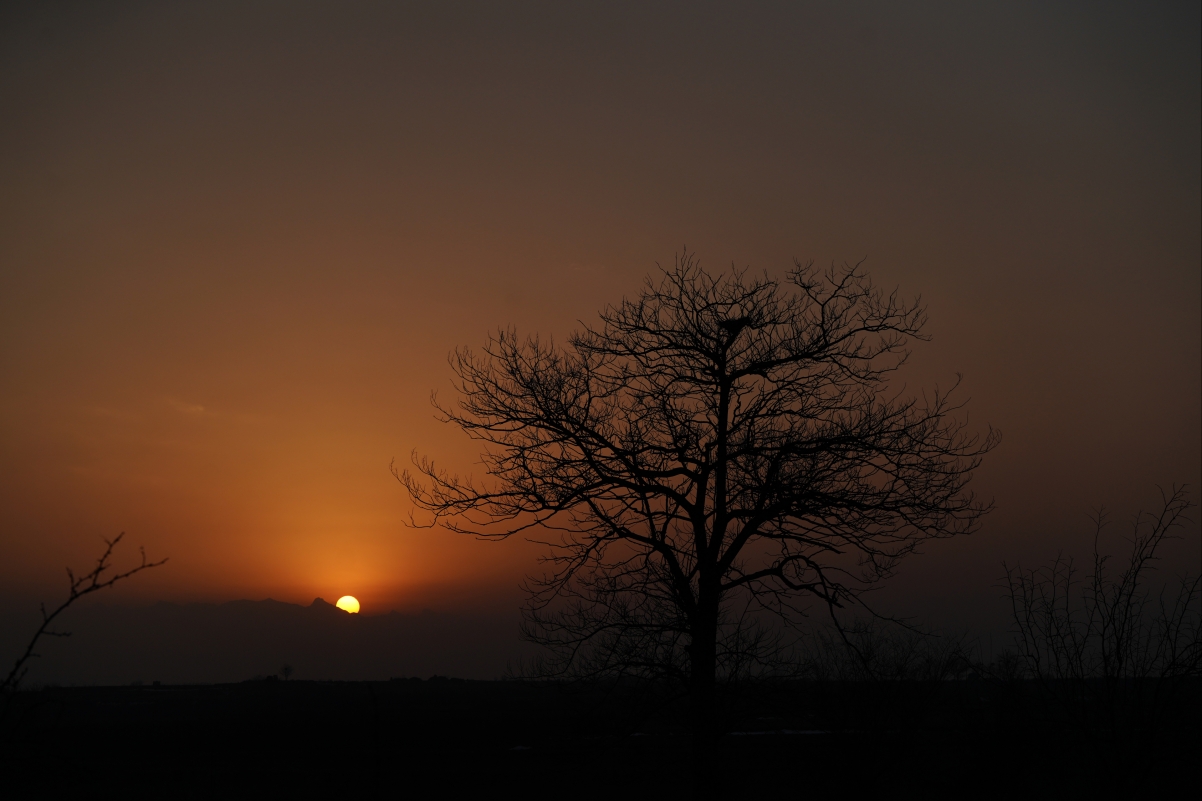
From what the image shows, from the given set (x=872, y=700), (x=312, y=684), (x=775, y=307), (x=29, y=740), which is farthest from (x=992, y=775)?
(x=312, y=684)

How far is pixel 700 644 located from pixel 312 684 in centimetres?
6367

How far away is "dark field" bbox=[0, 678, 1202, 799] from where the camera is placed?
306 inches

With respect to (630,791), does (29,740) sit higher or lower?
higher

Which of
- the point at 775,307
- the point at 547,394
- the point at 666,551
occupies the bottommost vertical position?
the point at 666,551

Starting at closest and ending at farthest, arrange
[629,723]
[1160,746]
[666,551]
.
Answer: [1160,746]
[629,723]
[666,551]

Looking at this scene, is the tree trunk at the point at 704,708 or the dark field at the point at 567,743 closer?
the dark field at the point at 567,743

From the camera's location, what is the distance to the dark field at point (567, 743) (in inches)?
306

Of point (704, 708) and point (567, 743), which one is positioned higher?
point (704, 708)

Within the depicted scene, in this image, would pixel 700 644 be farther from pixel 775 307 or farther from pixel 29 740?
pixel 29 740

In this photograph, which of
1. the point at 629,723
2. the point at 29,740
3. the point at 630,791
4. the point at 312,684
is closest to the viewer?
the point at 29,740

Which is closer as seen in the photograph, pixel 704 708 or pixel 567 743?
pixel 704 708

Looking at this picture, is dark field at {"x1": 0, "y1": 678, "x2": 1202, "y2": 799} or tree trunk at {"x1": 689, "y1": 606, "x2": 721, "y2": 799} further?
tree trunk at {"x1": 689, "y1": 606, "x2": 721, "y2": 799}

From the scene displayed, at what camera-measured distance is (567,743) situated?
640 inches

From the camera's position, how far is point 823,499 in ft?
34.3
